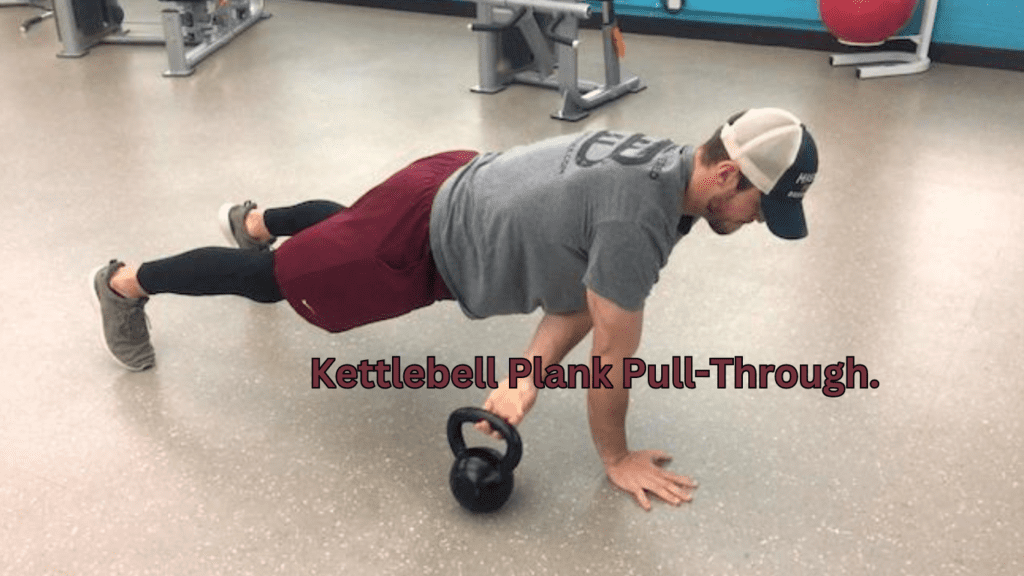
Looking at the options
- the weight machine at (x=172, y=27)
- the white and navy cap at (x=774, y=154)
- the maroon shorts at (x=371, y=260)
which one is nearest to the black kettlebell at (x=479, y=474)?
the maroon shorts at (x=371, y=260)

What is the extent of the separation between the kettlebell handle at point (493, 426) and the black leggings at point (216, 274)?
20.6 inches

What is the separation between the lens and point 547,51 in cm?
429

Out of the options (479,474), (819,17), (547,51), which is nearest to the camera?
(479,474)

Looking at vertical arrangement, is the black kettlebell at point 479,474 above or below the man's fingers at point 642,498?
above

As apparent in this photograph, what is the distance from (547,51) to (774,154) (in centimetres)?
291

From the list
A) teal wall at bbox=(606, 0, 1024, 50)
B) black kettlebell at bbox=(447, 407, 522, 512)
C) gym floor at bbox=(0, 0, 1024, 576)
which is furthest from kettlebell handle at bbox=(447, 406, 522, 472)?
teal wall at bbox=(606, 0, 1024, 50)

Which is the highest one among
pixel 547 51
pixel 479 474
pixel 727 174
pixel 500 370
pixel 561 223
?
pixel 727 174

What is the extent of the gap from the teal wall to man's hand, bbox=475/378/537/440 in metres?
3.79

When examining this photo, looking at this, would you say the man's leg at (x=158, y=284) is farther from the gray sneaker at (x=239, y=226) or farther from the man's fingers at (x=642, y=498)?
the man's fingers at (x=642, y=498)

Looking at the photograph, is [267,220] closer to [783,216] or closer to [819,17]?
[783,216]

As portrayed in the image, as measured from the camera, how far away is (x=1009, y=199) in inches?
123

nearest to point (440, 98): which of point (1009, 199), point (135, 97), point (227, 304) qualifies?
point (135, 97)

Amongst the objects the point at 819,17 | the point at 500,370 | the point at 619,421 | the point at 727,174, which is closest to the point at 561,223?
the point at 727,174

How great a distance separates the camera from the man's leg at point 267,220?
91.9 inches
